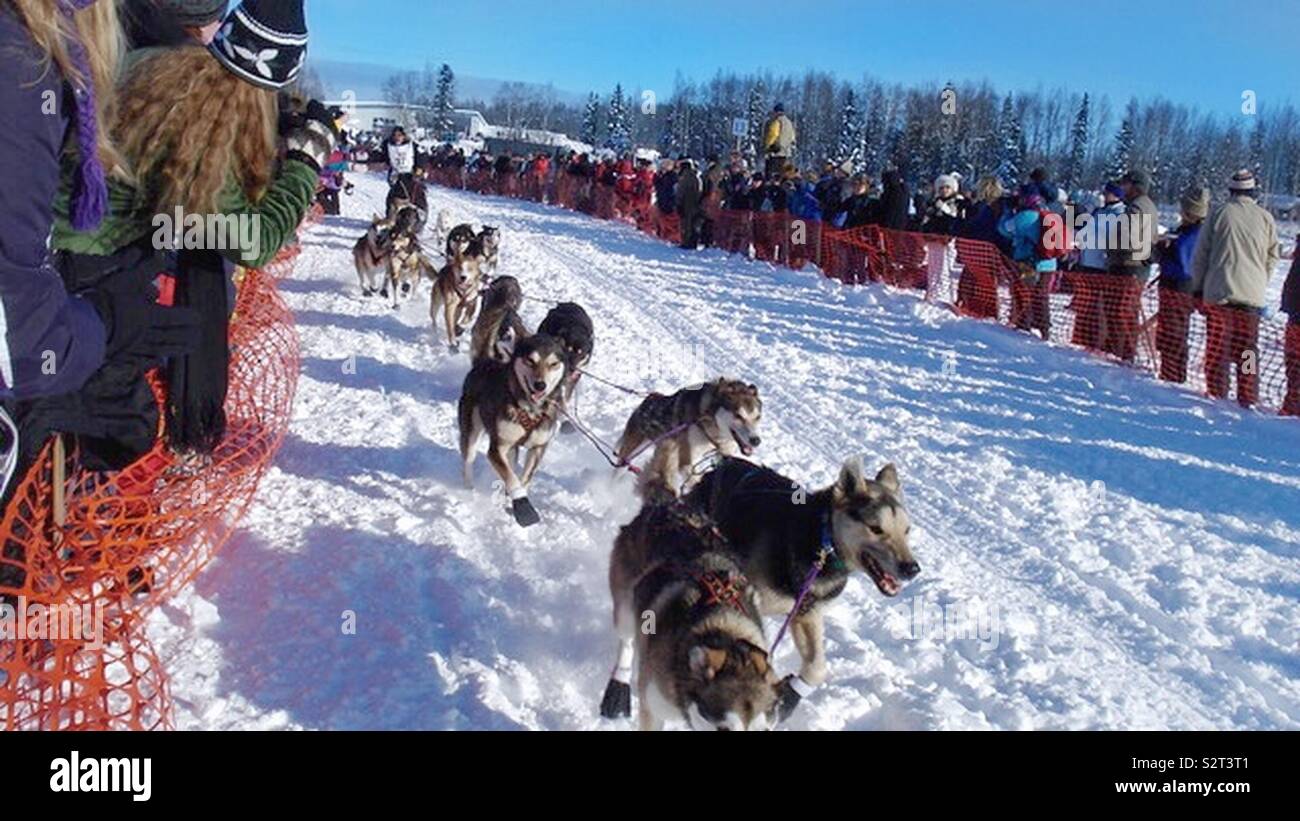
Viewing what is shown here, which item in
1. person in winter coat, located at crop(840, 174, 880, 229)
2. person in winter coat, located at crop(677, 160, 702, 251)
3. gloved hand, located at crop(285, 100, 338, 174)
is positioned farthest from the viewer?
person in winter coat, located at crop(677, 160, 702, 251)

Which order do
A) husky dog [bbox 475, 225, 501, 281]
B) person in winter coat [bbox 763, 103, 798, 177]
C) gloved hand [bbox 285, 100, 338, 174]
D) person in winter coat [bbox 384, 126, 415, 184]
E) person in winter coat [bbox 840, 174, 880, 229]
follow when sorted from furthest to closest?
1. person in winter coat [bbox 763, 103, 798, 177]
2. person in winter coat [bbox 384, 126, 415, 184]
3. person in winter coat [bbox 840, 174, 880, 229]
4. husky dog [bbox 475, 225, 501, 281]
5. gloved hand [bbox 285, 100, 338, 174]

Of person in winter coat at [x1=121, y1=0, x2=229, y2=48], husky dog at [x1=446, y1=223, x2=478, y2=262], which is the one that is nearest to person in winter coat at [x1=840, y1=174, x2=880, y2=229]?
husky dog at [x1=446, y1=223, x2=478, y2=262]

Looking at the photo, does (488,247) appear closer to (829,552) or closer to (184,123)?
(829,552)

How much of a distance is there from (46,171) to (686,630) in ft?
6.09

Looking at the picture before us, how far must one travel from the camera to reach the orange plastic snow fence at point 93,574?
1878 millimetres

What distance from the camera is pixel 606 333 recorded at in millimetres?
8352

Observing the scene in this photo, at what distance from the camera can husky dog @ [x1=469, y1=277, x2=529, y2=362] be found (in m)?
4.85

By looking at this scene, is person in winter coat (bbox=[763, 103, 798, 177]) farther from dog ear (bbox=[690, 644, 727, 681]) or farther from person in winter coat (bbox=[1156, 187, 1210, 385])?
dog ear (bbox=[690, 644, 727, 681])

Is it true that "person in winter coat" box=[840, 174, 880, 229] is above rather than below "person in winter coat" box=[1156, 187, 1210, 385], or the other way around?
above

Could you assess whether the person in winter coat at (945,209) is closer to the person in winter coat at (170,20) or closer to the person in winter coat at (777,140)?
the person in winter coat at (777,140)

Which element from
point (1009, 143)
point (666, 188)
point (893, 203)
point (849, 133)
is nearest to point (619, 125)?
point (849, 133)

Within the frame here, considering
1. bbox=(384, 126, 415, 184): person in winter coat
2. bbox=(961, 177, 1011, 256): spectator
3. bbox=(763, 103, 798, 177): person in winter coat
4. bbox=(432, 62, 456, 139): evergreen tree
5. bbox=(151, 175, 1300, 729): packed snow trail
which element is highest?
bbox=(432, 62, 456, 139): evergreen tree

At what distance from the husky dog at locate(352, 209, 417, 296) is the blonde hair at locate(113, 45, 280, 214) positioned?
7.67 meters
